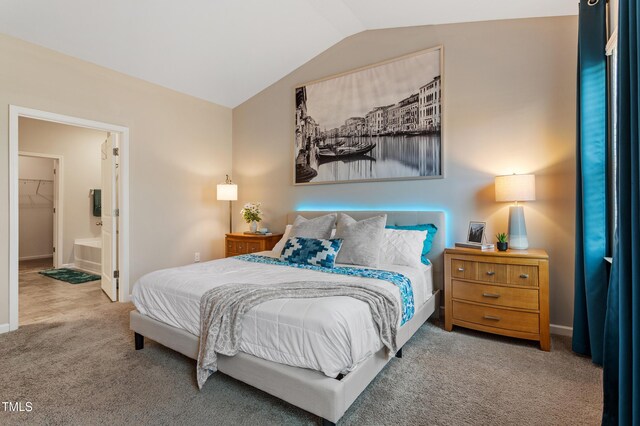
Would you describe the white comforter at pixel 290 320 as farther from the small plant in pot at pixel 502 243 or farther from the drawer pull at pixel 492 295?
the small plant in pot at pixel 502 243

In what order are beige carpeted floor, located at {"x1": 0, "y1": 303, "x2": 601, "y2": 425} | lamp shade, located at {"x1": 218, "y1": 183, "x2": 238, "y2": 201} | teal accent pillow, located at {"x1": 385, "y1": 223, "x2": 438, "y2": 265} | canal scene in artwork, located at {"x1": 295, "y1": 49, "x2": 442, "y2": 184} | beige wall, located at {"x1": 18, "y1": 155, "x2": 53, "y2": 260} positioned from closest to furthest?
beige carpeted floor, located at {"x1": 0, "y1": 303, "x2": 601, "y2": 425}, teal accent pillow, located at {"x1": 385, "y1": 223, "x2": 438, "y2": 265}, canal scene in artwork, located at {"x1": 295, "y1": 49, "x2": 442, "y2": 184}, lamp shade, located at {"x1": 218, "y1": 183, "x2": 238, "y2": 201}, beige wall, located at {"x1": 18, "y1": 155, "x2": 53, "y2": 260}

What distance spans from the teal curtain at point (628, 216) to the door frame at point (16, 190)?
4318 mm

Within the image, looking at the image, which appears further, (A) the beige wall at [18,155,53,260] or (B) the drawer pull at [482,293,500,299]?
(A) the beige wall at [18,155,53,260]

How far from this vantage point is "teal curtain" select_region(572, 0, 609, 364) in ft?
7.75

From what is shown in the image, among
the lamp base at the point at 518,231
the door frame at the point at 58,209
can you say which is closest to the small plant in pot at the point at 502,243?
the lamp base at the point at 518,231

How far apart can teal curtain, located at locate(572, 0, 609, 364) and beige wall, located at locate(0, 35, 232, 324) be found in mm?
4442

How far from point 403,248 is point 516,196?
107 centimetres

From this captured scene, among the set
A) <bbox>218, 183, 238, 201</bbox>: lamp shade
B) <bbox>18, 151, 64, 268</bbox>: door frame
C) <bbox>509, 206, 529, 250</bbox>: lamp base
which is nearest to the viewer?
<bbox>509, 206, 529, 250</bbox>: lamp base

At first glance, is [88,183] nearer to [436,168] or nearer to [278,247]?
[278,247]

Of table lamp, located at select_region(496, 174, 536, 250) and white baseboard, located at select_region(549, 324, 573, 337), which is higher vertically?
table lamp, located at select_region(496, 174, 536, 250)

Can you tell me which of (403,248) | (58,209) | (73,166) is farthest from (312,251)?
(73,166)

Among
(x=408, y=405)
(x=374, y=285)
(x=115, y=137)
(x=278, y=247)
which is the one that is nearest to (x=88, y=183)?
(x=115, y=137)

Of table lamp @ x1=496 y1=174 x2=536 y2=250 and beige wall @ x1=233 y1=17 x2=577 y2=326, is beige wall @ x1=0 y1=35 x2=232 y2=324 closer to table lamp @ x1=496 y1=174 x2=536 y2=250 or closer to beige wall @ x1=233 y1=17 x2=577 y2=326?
beige wall @ x1=233 y1=17 x2=577 y2=326

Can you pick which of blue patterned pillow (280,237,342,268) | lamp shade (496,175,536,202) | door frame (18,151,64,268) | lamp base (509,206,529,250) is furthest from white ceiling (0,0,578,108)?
door frame (18,151,64,268)
